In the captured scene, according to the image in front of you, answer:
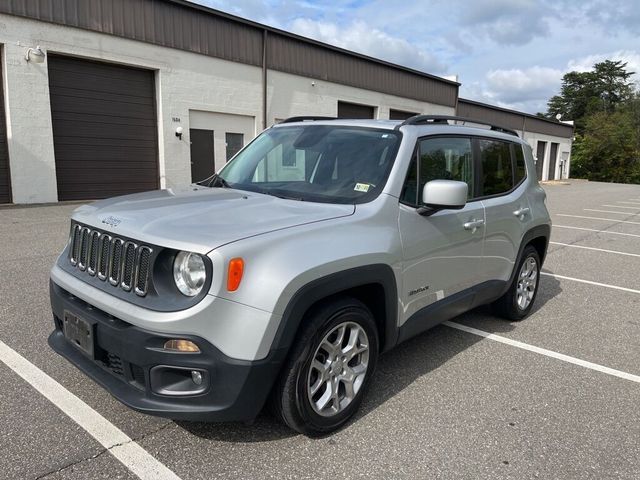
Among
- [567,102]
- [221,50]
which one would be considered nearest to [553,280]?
[221,50]

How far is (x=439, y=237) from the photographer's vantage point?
11.3 ft

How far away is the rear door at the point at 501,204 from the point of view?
13.7 ft

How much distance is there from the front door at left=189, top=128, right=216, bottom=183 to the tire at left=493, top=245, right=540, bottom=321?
13.0m

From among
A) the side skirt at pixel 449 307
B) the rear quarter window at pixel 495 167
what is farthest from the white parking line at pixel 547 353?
the rear quarter window at pixel 495 167

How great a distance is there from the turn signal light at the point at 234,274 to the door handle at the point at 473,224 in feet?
6.67

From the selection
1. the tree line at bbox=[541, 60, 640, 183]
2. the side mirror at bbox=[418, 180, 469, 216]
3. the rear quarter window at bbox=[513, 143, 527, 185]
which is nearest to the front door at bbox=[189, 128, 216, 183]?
the rear quarter window at bbox=[513, 143, 527, 185]

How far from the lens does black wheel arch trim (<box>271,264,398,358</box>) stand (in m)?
2.42

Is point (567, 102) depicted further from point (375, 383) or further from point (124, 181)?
point (375, 383)

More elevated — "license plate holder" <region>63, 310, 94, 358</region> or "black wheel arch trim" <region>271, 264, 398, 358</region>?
"black wheel arch trim" <region>271, 264, 398, 358</region>

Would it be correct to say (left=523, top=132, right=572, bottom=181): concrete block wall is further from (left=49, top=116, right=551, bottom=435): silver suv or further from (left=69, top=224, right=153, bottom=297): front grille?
(left=69, top=224, right=153, bottom=297): front grille

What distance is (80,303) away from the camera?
9.19ft

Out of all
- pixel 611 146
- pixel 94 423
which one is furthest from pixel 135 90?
pixel 611 146

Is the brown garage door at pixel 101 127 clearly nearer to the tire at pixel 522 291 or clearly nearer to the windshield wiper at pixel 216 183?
the windshield wiper at pixel 216 183

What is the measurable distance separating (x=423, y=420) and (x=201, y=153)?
14647 millimetres
